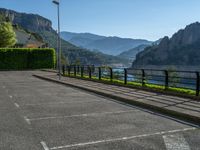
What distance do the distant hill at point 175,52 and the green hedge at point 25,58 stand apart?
113 m

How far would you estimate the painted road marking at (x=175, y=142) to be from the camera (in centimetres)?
755

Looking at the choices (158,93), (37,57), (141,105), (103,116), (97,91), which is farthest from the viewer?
(37,57)

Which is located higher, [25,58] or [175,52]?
[175,52]

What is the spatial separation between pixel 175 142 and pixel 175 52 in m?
185

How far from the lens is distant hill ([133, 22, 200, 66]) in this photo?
174462 mm

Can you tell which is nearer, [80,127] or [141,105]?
[80,127]

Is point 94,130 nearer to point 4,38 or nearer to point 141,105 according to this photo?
point 141,105

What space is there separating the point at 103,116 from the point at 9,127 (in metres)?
3.12

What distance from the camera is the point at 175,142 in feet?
26.3

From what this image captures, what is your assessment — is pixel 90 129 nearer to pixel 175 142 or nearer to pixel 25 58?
pixel 175 142

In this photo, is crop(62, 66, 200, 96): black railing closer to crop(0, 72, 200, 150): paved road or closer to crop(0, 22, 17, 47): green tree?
crop(0, 72, 200, 150): paved road

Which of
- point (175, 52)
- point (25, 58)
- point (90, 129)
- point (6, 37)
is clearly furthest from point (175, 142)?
point (175, 52)

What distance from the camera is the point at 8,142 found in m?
8.08

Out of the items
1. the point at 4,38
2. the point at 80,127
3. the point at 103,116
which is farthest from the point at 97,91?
the point at 4,38
